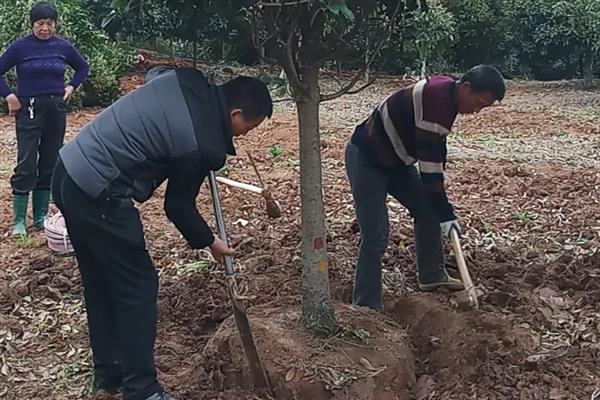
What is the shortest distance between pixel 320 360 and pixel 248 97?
4.03 ft

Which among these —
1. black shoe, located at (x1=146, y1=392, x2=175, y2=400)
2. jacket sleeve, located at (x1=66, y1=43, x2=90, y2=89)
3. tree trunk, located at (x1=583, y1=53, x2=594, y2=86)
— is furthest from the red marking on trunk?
tree trunk, located at (x1=583, y1=53, x2=594, y2=86)

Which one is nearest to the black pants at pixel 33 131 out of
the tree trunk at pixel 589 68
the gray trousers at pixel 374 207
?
the gray trousers at pixel 374 207

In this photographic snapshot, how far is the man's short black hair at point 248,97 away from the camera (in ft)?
11.2

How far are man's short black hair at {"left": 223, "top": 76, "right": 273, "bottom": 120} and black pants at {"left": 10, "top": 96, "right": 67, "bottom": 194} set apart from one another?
3.29 meters

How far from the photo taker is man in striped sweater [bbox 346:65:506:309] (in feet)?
13.9

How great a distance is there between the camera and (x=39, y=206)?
656 centimetres

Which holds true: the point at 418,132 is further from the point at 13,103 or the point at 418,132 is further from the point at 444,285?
the point at 13,103

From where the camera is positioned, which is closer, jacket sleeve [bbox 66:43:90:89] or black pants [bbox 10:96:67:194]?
black pants [bbox 10:96:67:194]

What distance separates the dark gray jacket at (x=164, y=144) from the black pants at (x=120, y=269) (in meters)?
0.07

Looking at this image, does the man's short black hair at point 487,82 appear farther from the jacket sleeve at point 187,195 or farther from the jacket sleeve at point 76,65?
the jacket sleeve at point 76,65

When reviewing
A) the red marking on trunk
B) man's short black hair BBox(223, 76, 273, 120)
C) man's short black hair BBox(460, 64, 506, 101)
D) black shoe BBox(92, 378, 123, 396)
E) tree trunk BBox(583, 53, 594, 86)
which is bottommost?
tree trunk BBox(583, 53, 594, 86)

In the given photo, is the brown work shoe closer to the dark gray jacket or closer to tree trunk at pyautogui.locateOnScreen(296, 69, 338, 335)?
tree trunk at pyautogui.locateOnScreen(296, 69, 338, 335)

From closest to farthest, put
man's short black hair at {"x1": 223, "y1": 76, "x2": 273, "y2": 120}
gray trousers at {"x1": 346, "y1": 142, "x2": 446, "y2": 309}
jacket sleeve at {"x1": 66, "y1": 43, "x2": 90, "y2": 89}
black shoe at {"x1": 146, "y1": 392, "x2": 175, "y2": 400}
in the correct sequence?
man's short black hair at {"x1": 223, "y1": 76, "x2": 273, "y2": 120} → black shoe at {"x1": 146, "y1": 392, "x2": 175, "y2": 400} → gray trousers at {"x1": 346, "y1": 142, "x2": 446, "y2": 309} → jacket sleeve at {"x1": 66, "y1": 43, "x2": 90, "y2": 89}

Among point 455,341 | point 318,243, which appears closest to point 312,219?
point 318,243
